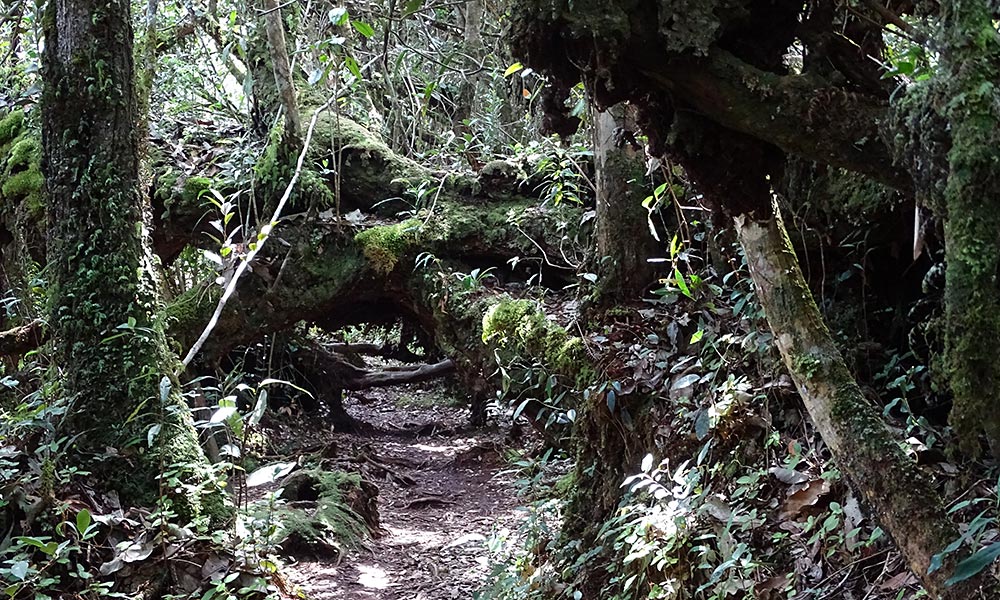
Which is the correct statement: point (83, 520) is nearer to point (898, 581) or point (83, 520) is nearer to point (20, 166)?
point (898, 581)

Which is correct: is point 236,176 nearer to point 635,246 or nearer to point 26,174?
point 26,174

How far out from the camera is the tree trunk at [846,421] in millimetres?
2178

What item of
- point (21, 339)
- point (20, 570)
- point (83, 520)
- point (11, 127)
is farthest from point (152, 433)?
point (11, 127)

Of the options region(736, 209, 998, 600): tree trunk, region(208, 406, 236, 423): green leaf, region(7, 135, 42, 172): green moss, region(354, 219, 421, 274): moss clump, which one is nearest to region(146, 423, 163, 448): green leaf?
region(208, 406, 236, 423): green leaf

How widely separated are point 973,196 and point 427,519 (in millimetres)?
5269

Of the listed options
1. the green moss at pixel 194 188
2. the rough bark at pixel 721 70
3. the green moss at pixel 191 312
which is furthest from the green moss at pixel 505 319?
the rough bark at pixel 721 70

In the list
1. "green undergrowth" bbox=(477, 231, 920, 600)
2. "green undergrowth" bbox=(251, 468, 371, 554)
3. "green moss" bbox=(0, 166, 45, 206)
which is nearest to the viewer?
"green undergrowth" bbox=(477, 231, 920, 600)

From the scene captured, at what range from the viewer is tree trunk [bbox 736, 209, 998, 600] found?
2178 millimetres

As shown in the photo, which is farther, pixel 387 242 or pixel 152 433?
pixel 387 242

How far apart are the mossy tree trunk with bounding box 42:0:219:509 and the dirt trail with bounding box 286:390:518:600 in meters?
1.39

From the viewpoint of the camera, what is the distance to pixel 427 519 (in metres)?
6.19

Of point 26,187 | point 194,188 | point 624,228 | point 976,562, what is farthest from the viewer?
point 194,188

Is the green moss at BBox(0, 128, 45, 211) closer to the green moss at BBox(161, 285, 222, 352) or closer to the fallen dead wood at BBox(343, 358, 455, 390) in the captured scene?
the green moss at BBox(161, 285, 222, 352)

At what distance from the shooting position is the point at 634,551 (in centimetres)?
329
